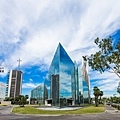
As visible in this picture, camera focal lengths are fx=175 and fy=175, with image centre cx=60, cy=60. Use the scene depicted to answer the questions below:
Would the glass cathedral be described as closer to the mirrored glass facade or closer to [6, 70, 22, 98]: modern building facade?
the mirrored glass facade

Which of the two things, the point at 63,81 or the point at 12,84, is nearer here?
the point at 63,81

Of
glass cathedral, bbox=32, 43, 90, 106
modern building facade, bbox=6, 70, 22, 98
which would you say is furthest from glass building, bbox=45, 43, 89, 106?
modern building facade, bbox=6, 70, 22, 98

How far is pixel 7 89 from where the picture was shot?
642 ft

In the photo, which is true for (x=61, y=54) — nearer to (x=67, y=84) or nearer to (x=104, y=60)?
(x=67, y=84)

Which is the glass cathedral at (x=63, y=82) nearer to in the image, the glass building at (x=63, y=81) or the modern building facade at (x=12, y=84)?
the glass building at (x=63, y=81)

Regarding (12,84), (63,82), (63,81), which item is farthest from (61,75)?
(12,84)

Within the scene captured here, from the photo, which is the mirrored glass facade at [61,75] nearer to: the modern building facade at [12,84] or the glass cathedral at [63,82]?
the glass cathedral at [63,82]

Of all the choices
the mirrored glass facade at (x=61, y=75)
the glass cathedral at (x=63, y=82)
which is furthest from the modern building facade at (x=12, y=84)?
the mirrored glass facade at (x=61, y=75)

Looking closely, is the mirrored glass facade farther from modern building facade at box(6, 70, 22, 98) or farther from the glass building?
modern building facade at box(6, 70, 22, 98)

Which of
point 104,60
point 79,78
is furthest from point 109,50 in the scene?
point 79,78

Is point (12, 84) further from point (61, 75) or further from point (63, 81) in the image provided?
point (61, 75)

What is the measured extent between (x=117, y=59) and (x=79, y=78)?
6152 centimetres

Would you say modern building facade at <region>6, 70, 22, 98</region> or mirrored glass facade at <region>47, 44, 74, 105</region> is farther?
modern building facade at <region>6, 70, 22, 98</region>

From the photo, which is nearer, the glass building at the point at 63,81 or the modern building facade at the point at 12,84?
the glass building at the point at 63,81
